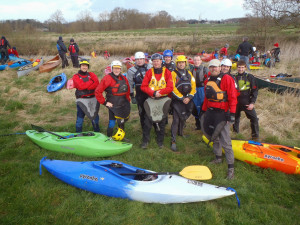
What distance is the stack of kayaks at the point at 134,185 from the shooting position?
2.80 meters

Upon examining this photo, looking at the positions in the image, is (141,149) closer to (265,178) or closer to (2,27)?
(265,178)

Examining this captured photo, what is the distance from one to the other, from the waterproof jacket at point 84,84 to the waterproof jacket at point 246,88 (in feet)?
9.74

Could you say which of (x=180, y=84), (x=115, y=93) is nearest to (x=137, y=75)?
(x=115, y=93)

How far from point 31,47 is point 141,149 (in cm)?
1823

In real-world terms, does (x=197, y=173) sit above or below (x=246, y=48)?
below

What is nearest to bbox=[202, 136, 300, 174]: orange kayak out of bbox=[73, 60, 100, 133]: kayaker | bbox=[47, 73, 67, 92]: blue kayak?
bbox=[73, 60, 100, 133]: kayaker

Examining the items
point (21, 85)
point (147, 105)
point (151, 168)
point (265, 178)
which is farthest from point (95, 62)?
point (265, 178)

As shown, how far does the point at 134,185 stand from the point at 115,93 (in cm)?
194

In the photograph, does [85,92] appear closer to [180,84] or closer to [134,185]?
[180,84]

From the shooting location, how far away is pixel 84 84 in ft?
14.3

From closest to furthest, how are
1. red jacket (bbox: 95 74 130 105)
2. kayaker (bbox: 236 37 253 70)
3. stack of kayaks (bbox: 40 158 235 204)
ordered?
stack of kayaks (bbox: 40 158 235 204) < red jacket (bbox: 95 74 130 105) < kayaker (bbox: 236 37 253 70)

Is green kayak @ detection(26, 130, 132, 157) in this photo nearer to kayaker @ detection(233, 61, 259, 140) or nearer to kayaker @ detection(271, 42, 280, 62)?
kayaker @ detection(233, 61, 259, 140)

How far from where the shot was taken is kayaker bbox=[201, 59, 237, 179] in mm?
3197

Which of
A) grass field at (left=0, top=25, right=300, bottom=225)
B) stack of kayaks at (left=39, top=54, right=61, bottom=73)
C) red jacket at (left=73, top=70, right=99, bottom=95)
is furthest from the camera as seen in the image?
stack of kayaks at (left=39, top=54, right=61, bottom=73)
